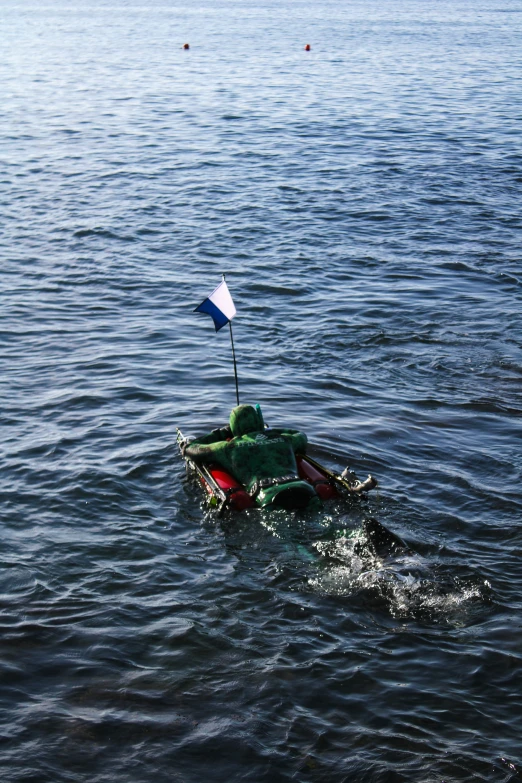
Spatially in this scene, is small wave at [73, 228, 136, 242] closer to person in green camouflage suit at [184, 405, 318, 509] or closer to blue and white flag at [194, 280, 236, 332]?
blue and white flag at [194, 280, 236, 332]

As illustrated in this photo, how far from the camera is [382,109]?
40531 millimetres

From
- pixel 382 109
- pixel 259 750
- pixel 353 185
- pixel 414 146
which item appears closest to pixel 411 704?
pixel 259 750

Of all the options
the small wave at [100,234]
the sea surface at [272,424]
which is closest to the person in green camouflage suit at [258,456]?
the sea surface at [272,424]

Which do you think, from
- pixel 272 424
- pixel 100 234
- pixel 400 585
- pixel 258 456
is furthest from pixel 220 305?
pixel 100 234

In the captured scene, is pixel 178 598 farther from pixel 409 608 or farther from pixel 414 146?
pixel 414 146

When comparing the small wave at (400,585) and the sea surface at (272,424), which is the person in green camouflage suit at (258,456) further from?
the small wave at (400,585)

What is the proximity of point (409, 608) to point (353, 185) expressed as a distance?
2066 centimetres

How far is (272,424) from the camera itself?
14469 mm

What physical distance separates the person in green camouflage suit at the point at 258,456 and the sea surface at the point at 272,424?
12.9 inches

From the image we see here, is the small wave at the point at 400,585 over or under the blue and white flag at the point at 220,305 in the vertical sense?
under

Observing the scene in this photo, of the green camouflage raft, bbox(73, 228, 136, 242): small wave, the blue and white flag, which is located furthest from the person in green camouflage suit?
bbox(73, 228, 136, 242): small wave

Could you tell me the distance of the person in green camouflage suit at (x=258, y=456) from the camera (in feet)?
36.9

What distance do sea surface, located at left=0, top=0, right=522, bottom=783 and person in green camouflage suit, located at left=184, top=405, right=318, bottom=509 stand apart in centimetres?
33

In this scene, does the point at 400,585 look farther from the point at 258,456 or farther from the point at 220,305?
the point at 220,305
